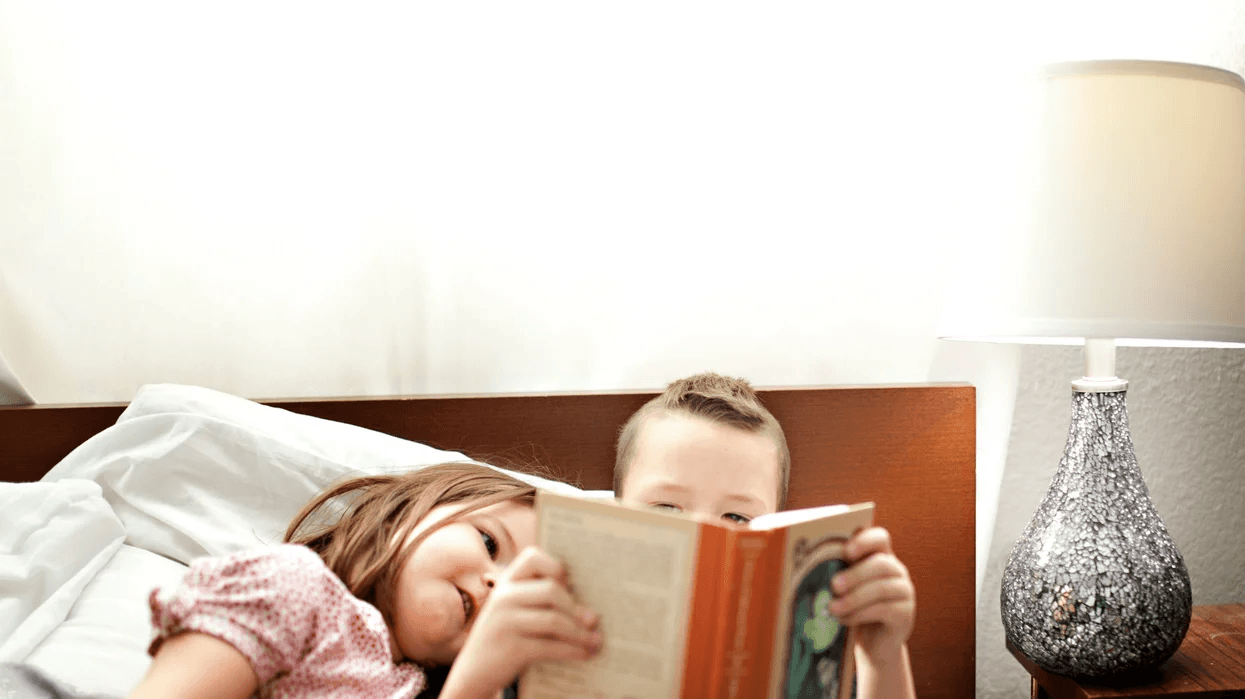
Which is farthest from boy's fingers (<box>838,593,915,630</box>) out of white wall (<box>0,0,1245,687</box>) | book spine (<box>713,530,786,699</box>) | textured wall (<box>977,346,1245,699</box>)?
textured wall (<box>977,346,1245,699</box>)

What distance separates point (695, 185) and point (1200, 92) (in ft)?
2.40

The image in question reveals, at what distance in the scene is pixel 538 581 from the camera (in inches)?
24.7

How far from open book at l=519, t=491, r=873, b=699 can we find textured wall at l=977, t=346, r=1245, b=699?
1146mm

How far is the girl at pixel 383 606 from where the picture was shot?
636 mm

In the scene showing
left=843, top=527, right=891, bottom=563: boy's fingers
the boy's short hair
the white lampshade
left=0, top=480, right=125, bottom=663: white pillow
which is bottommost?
Result: left=0, top=480, right=125, bottom=663: white pillow

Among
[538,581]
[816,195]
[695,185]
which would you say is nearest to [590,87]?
[695,185]

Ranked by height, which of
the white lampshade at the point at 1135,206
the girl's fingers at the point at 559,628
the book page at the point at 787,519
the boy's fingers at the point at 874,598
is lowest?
the girl's fingers at the point at 559,628

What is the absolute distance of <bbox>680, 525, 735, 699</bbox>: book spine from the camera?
0.58 meters

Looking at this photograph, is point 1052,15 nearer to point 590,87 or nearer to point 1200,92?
point 1200,92

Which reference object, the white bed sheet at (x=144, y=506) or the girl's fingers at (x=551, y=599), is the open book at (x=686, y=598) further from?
the white bed sheet at (x=144, y=506)

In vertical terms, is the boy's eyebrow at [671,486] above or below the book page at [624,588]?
above

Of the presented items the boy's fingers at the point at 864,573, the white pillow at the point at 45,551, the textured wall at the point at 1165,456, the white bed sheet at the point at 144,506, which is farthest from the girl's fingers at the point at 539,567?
the textured wall at the point at 1165,456

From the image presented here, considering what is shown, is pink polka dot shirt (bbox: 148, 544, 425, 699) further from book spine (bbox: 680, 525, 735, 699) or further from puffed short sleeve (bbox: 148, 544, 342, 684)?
book spine (bbox: 680, 525, 735, 699)

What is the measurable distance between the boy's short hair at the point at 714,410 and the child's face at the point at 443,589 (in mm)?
262
